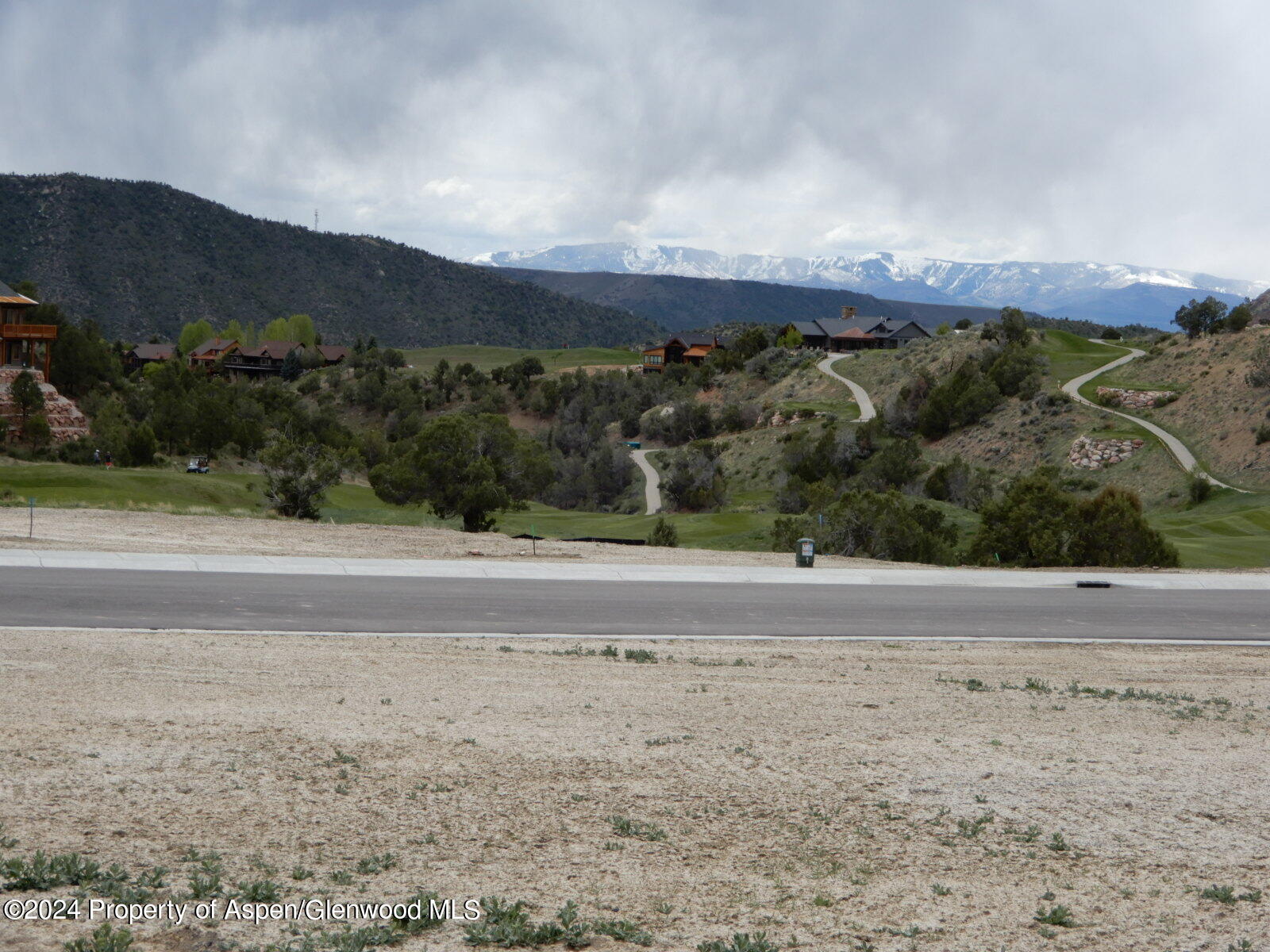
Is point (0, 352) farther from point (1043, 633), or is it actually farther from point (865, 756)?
point (865, 756)

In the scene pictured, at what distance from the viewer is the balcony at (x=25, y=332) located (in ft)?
186

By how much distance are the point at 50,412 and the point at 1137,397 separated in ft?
192

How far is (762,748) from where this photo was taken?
9.04 metres

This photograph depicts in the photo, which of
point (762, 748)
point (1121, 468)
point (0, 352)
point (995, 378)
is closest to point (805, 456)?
point (1121, 468)

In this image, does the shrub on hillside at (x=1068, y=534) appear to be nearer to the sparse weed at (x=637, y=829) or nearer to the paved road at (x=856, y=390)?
the sparse weed at (x=637, y=829)

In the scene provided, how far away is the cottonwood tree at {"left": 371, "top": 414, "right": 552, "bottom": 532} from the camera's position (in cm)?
3400

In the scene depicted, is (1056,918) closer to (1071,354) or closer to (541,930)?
(541,930)

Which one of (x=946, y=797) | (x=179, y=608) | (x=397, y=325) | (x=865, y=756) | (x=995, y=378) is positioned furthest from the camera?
(x=397, y=325)

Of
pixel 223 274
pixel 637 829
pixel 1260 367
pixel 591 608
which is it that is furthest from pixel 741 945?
pixel 223 274

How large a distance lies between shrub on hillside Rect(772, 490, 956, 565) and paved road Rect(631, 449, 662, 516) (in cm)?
1858

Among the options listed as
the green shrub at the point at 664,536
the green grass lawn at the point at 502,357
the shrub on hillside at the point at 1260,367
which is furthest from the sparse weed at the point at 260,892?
the green grass lawn at the point at 502,357

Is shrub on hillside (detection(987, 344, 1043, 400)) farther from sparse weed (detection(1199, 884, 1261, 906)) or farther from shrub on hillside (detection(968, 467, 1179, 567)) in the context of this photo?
sparse weed (detection(1199, 884, 1261, 906))

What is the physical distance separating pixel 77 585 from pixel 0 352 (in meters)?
47.3

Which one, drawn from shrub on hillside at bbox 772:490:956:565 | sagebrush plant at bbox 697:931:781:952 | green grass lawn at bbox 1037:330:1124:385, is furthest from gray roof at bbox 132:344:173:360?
sagebrush plant at bbox 697:931:781:952
